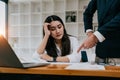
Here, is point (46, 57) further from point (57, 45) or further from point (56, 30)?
point (56, 30)

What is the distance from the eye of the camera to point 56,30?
277 cm

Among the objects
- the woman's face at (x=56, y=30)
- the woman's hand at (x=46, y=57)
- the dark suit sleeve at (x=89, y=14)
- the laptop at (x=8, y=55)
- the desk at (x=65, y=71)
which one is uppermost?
the dark suit sleeve at (x=89, y=14)

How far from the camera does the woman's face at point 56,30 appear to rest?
270cm

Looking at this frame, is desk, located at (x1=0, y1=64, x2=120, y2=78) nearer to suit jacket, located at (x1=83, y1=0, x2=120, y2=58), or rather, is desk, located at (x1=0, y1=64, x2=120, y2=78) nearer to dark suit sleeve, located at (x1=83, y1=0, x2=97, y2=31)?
suit jacket, located at (x1=83, y1=0, x2=120, y2=58)

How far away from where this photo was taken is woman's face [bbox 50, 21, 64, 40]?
2.70m

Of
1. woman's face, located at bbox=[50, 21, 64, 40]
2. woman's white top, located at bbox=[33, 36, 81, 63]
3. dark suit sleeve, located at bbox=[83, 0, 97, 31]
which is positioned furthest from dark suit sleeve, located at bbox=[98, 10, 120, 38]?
woman's face, located at bbox=[50, 21, 64, 40]

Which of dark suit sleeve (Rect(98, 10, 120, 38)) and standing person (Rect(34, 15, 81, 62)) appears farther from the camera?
standing person (Rect(34, 15, 81, 62))

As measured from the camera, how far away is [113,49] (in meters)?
1.59

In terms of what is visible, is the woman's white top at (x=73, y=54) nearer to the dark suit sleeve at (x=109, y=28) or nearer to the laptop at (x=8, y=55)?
the dark suit sleeve at (x=109, y=28)

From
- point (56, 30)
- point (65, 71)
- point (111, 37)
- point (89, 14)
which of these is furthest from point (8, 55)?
point (56, 30)

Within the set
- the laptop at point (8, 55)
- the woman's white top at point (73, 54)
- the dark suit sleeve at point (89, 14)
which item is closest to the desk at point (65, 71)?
the laptop at point (8, 55)

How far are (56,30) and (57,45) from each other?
0.65 feet

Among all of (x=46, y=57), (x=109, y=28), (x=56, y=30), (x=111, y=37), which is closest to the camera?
(x=109, y=28)

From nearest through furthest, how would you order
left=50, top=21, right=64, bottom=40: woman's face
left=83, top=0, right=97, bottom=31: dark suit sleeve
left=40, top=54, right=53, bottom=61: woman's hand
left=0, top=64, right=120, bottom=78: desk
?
left=0, top=64, right=120, bottom=78: desk
left=83, top=0, right=97, bottom=31: dark suit sleeve
left=40, top=54, right=53, bottom=61: woman's hand
left=50, top=21, right=64, bottom=40: woman's face
